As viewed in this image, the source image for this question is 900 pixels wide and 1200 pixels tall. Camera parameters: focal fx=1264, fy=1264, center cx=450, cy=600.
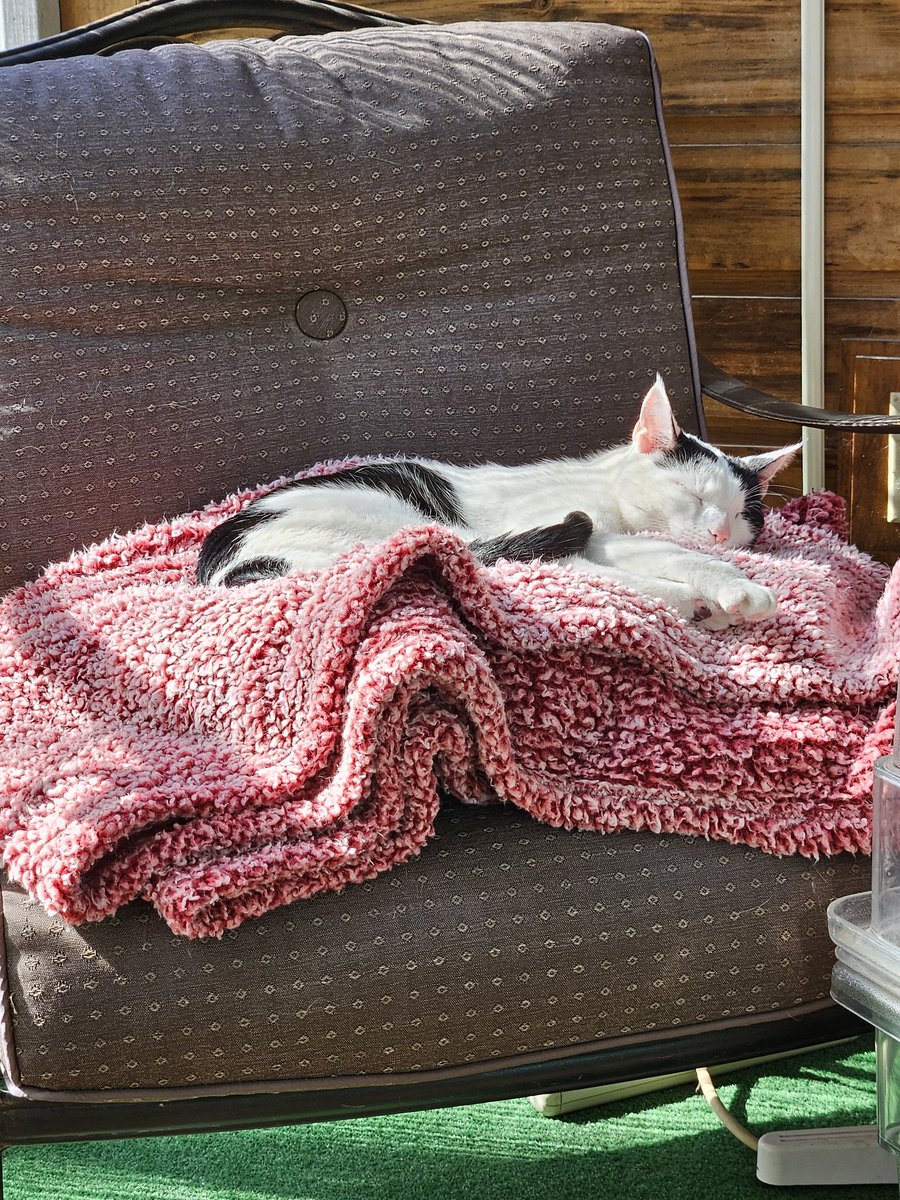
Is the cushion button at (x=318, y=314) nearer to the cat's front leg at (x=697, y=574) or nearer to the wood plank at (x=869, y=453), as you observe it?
the cat's front leg at (x=697, y=574)

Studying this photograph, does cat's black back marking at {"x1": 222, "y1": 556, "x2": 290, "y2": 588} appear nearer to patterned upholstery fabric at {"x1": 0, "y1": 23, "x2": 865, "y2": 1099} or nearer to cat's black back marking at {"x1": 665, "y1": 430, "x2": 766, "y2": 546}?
patterned upholstery fabric at {"x1": 0, "y1": 23, "x2": 865, "y2": 1099}

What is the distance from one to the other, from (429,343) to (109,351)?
14.4 inches

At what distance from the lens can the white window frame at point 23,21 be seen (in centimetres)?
184

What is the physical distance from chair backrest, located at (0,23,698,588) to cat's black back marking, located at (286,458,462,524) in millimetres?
179

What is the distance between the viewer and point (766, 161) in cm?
183

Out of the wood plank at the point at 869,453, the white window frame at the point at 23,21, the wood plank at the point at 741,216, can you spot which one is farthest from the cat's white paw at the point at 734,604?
the white window frame at the point at 23,21

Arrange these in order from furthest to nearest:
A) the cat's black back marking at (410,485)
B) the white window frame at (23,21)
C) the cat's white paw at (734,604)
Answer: the white window frame at (23,21)
the cat's black back marking at (410,485)
the cat's white paw at (734,604)

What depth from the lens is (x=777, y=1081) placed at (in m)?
1.35

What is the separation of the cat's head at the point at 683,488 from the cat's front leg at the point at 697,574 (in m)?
0.11

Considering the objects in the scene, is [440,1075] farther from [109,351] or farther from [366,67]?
[366,67]

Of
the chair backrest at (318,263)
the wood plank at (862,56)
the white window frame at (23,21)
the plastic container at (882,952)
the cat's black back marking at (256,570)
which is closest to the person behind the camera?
the plastic container at (882,952)

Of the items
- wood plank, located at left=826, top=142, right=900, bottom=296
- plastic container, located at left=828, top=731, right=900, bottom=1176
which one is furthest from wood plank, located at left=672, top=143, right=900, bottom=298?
plastic container, located at left=828, top=731, right=900, bottom=1176

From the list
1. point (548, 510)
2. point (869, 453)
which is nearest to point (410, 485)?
point (548, 510)

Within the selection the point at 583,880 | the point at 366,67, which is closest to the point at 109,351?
the point at 366,67
